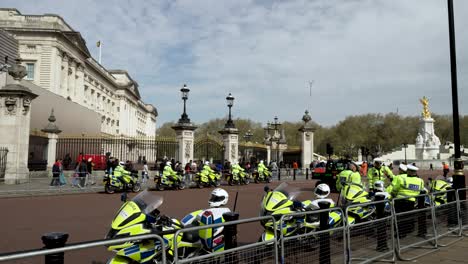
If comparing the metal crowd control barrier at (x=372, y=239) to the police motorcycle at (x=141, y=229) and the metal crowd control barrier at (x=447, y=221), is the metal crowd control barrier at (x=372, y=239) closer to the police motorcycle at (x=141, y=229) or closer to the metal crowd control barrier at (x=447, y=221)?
the metal crowd control barrier at (x=447, y=221)

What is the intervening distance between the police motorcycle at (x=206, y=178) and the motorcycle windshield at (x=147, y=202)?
628 inches

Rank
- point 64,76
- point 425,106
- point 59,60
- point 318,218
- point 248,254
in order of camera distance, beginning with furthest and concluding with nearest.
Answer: point 425,106 → point 64,76 → point 59,60 → point 318,218 → point 248,254

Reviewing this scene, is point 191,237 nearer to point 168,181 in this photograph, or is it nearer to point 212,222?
point 212,222

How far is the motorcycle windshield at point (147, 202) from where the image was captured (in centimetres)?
482

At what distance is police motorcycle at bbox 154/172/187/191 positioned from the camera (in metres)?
19.5

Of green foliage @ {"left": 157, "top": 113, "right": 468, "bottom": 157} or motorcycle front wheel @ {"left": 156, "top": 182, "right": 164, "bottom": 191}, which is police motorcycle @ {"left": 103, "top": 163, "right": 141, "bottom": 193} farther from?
green foliage @ {"left": 157, "top": 113, "right": 468, "bottom": 157}

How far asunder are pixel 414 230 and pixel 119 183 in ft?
44.3

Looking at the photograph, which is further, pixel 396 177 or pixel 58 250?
pixel 396 177

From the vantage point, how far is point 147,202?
4.93 m

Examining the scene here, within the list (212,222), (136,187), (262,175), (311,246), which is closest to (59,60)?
(262,175)

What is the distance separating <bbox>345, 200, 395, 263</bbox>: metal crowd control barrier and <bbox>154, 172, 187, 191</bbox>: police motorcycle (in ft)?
46.4

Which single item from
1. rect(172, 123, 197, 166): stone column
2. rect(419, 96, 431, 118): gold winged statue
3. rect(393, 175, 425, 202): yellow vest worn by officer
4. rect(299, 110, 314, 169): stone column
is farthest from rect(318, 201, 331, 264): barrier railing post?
rect(419, 96, 431, 118): gold winged statue

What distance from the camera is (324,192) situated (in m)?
7.10

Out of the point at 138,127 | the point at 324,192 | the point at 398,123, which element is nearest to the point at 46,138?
the point at 324,192
